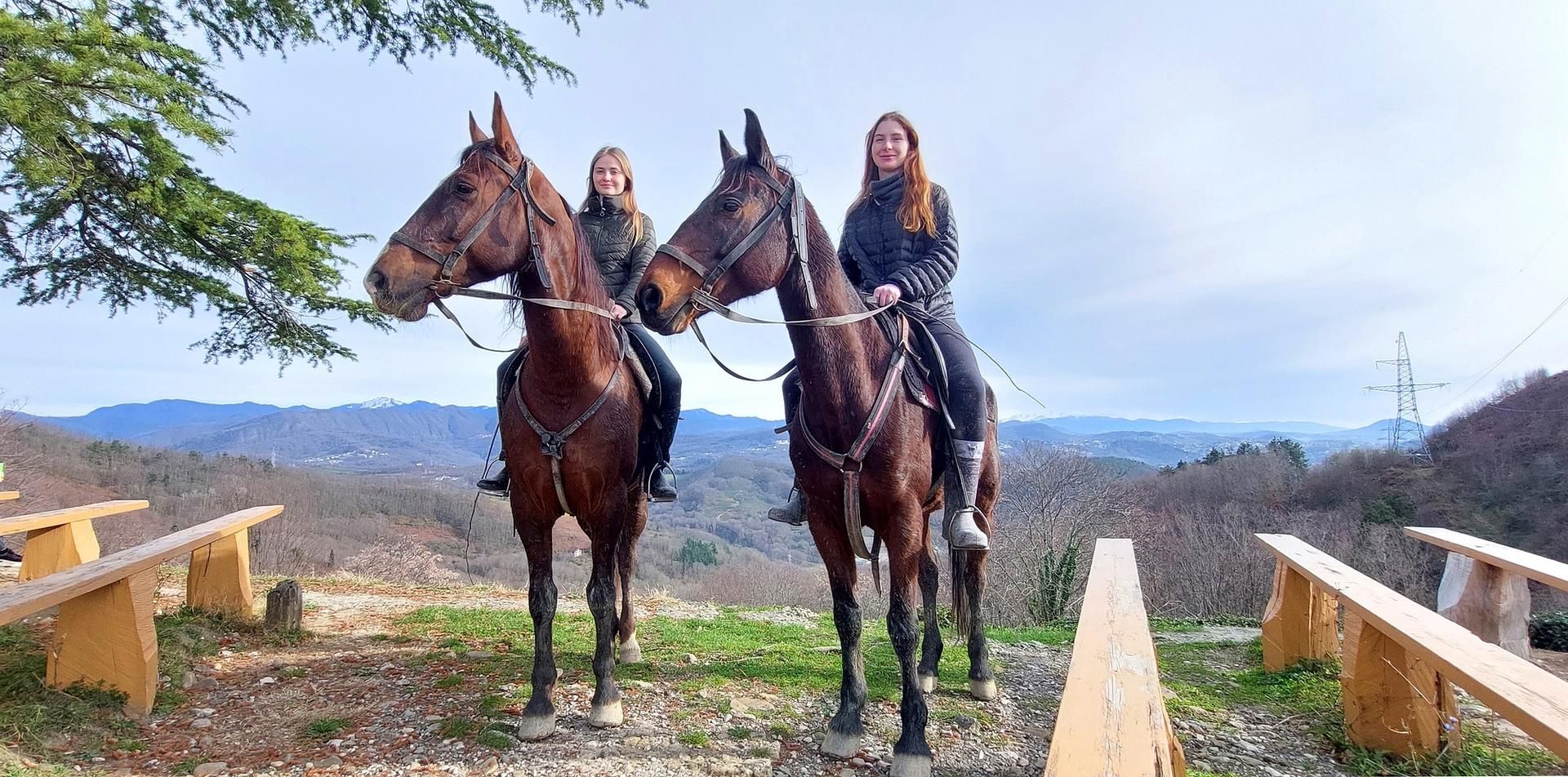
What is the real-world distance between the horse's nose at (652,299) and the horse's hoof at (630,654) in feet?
11.2

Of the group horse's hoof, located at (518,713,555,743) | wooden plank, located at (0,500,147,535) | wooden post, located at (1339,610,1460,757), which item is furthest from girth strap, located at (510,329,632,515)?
wooden post, located at (1339,610,1460,757)

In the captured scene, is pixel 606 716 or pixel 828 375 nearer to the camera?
pixel 828 375

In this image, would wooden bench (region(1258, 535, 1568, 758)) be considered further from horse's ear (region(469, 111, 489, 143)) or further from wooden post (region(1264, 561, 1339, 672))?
horse's ear (region(469, 111, 489, 143))

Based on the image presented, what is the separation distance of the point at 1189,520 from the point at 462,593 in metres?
43.2

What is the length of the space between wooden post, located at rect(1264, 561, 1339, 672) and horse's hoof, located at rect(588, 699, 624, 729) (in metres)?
5.12

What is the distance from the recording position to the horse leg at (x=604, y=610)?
3867mm

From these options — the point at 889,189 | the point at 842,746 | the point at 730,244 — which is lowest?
the point at 842,746

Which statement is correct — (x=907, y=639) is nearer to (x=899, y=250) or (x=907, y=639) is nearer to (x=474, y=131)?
(x=899, y=250)

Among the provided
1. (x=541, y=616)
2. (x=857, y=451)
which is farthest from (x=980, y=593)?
(x=541, y=616)

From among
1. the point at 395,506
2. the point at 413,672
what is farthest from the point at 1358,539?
the point at 395,506

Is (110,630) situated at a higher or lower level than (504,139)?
lower

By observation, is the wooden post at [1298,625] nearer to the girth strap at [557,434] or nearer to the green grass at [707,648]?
the green grass at [707,648]

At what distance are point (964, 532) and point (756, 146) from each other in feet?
7.29

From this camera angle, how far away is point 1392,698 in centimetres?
364
